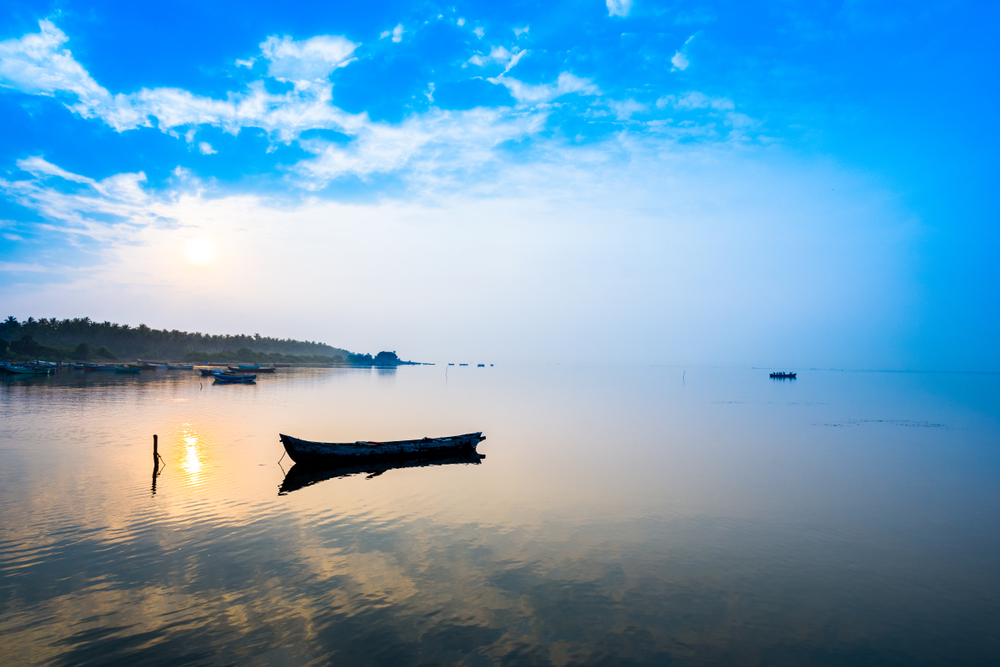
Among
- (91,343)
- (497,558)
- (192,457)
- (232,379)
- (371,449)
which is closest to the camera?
(497,558)

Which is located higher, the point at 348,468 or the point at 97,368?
the point at 97,368

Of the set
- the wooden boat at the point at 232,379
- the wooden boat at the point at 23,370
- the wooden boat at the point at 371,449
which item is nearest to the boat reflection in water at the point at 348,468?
the wooden boat at the point at 371,449

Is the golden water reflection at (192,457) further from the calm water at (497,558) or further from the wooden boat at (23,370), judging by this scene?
the wooden boat at (23,370)

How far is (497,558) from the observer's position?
51.4 ft

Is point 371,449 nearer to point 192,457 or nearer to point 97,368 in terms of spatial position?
point 192,457

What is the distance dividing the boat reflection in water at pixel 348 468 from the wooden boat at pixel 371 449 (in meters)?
0.27

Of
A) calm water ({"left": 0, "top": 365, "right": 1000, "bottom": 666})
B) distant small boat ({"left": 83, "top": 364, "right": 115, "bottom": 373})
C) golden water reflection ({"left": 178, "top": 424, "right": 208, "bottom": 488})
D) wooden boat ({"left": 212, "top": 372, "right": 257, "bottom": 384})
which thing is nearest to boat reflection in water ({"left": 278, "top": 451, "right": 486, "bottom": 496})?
calm water ({"left": 0, "top": 365, "right": 1000, "bottom": 666})

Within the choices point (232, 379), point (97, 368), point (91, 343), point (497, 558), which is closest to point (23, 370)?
point (97, 368)

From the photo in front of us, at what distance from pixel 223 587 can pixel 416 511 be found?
8691 millimetres

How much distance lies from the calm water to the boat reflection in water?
0.77m

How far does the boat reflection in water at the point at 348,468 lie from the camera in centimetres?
2470

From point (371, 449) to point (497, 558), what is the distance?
590 inches

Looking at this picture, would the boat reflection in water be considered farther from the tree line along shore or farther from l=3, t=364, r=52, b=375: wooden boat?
the tree line along shore

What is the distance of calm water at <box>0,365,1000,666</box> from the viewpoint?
10.9 m
